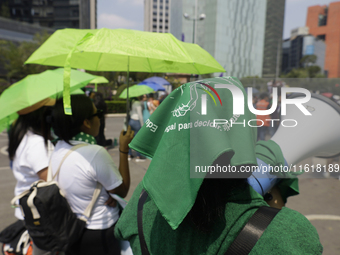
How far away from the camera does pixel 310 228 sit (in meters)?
0.67

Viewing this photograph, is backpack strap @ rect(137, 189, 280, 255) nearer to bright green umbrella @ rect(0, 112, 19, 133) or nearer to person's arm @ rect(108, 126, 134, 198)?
person's arm @ rect(108, 126, 134, 198)

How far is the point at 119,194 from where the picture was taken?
1.70 meters

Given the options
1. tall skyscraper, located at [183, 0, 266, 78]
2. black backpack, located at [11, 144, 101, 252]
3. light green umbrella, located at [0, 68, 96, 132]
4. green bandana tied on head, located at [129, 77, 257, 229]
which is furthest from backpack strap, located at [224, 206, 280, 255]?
tall skyscraper, located at [183, 0, 266, 78]

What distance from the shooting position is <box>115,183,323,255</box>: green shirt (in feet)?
2.11

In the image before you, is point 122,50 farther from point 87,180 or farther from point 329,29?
point 329,29

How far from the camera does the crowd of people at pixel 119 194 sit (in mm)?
669

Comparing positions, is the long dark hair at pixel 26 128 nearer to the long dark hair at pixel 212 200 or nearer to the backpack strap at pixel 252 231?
the long dark hair at pixel 212 200

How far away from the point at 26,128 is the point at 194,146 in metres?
2.06

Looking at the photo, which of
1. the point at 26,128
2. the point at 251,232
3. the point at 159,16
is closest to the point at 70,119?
the point at 26,128

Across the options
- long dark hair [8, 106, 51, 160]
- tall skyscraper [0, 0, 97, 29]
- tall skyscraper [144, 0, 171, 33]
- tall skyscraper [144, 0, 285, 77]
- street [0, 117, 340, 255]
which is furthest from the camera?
tall skyscraper [144, 0, 171, 33]

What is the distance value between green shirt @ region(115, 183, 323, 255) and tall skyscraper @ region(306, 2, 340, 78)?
10123cm

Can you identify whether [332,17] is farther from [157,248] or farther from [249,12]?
[157,248]

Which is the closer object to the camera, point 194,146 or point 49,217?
point 194,146

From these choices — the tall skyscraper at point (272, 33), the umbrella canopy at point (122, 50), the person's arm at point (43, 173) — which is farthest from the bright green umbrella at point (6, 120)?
the tall skyscraper at point (272, 33)
